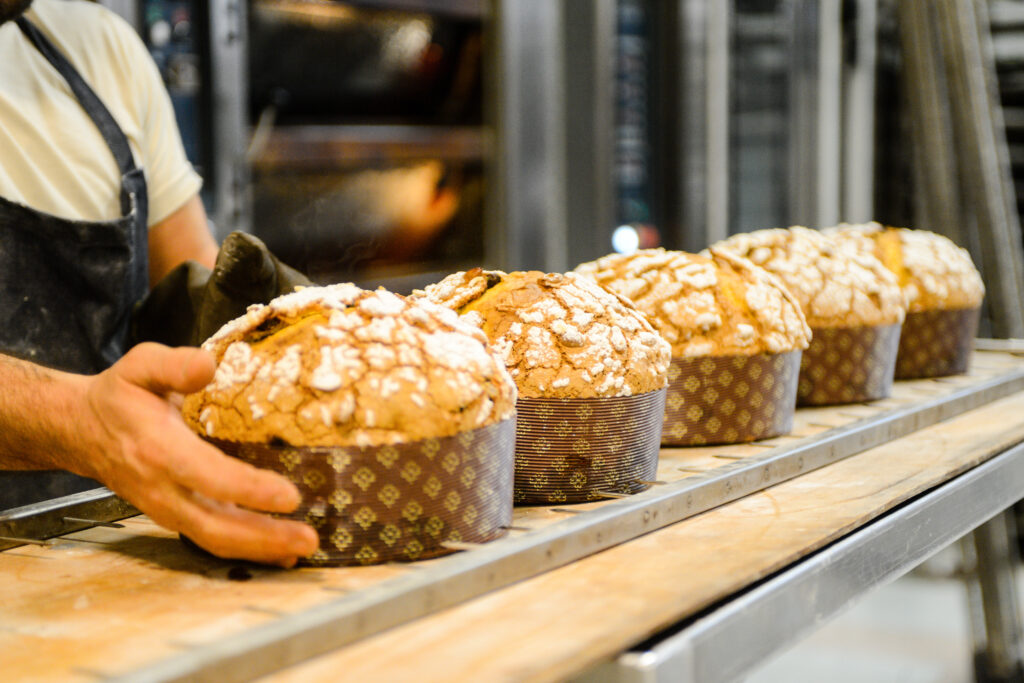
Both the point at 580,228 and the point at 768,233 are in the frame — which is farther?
the point at 580,228

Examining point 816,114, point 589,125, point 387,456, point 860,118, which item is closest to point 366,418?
point 387,456

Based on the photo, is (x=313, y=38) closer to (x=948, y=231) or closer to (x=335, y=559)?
(x=948, y=231)

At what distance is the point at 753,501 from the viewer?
116cm

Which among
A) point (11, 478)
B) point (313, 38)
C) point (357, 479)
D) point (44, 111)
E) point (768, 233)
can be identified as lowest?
point (11, 478)

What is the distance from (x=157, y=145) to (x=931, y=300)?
1.32 m

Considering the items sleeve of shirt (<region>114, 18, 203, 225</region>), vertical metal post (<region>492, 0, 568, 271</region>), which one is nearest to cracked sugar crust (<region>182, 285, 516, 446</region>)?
sleeve of shirt (<region>114, 18, 203, 225</region>)

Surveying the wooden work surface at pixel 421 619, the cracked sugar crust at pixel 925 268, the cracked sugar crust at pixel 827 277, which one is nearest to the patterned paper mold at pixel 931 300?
the cracked sugar crust at pixel 925 268

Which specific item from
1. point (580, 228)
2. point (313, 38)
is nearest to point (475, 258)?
point (580, 228)

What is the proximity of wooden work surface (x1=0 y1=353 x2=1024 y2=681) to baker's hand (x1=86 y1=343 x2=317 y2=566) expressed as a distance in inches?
1.6

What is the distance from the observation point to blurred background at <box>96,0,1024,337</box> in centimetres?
236

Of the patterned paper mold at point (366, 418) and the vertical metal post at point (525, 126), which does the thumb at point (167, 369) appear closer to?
the patterned paper mold at point (366, 418)

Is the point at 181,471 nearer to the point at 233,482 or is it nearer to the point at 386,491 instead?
the point at 233,482

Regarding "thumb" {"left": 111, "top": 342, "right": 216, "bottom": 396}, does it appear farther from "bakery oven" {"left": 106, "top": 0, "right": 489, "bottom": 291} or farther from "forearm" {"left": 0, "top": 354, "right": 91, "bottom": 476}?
"bakery oven" {"left": 106, "top": 0, "right": 489, "bottom": 291}

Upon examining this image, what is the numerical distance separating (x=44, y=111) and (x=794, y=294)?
1.12 meters
